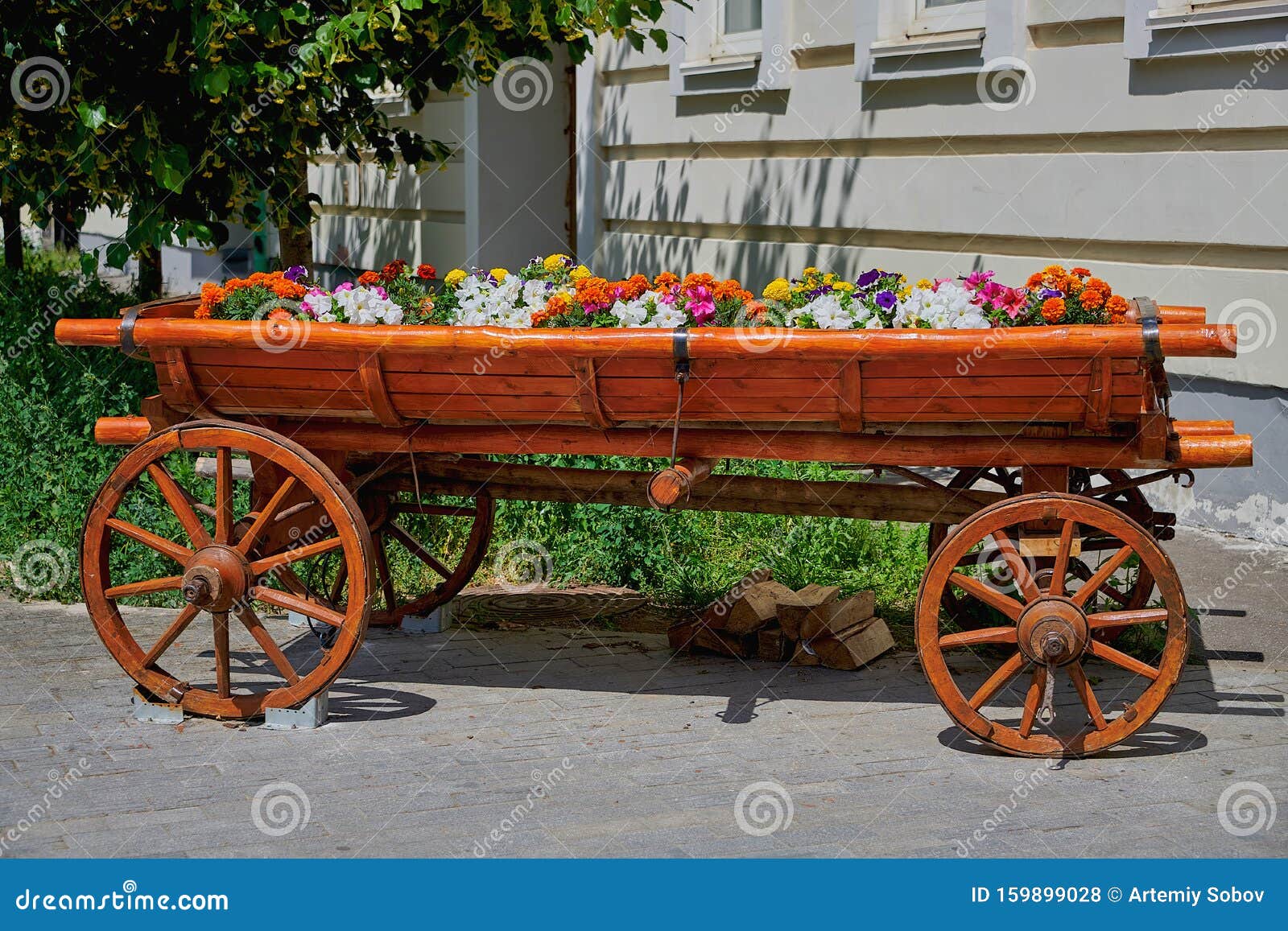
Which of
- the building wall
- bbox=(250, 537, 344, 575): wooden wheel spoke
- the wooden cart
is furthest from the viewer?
the building wall

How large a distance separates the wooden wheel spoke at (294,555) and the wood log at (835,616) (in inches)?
64.8

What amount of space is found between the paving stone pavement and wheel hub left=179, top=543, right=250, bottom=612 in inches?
15.5

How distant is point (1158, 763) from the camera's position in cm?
423

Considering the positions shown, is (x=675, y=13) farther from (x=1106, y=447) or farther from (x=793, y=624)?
(x=1106, y=447)

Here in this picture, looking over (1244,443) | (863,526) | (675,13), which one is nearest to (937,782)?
(1244,443)

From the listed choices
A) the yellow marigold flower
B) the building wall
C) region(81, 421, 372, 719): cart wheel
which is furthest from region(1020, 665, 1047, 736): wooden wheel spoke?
the building wall

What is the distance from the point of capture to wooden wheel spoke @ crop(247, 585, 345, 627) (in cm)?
450

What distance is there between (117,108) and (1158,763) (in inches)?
174

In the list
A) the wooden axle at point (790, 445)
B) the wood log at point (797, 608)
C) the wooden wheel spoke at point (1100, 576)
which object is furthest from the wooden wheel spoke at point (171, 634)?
the wooden wheel spoke at point (1100, 576)

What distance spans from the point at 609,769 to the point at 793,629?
1275 mm

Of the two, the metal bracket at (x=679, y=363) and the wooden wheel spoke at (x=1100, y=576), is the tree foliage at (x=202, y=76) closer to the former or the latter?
the metal bracket at (x=679, y=363)

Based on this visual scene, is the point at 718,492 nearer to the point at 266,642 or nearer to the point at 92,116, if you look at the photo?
the point at 266,642

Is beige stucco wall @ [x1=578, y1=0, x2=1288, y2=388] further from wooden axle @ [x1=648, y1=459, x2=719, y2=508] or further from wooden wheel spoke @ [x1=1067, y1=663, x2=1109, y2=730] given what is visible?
wooden axle @ [x1=648, y1=459, x2=719, y2=508]

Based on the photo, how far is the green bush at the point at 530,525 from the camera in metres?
6.28
